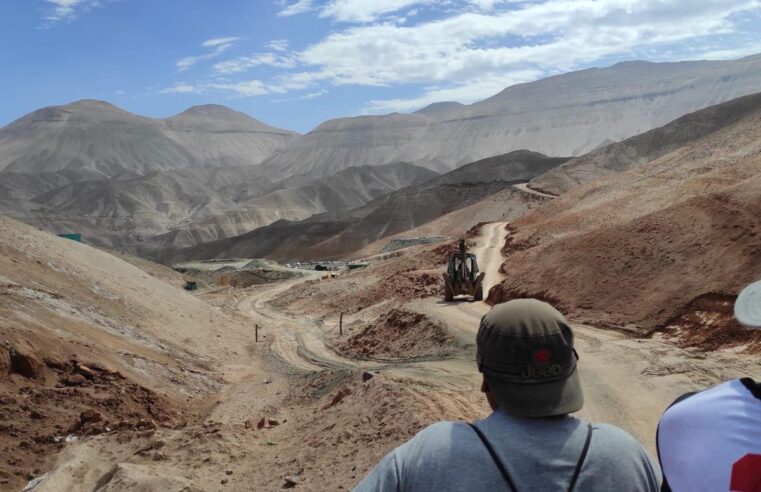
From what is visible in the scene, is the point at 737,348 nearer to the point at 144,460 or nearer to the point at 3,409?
the point at 144,460

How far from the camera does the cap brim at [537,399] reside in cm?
276

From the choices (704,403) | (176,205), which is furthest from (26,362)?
(176,205)

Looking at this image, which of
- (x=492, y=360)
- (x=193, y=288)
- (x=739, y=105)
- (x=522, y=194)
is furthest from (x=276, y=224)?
(x=492, y=360)

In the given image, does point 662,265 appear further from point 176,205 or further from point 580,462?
point 176,205

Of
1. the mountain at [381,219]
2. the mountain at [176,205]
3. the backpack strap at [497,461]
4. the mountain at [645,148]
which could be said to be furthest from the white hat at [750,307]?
the mountain at [176,205]

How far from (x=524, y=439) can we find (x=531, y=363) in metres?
0.31

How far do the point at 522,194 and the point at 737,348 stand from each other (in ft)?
210

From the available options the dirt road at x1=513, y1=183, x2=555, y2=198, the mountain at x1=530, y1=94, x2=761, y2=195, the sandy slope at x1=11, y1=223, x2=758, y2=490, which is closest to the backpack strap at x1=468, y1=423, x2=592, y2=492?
the sandy slope at x1=11, y1=223, x2=758, y2=490

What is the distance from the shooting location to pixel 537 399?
2.77m

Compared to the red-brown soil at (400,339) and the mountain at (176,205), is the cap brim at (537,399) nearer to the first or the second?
the red-brown soil at (400,339)

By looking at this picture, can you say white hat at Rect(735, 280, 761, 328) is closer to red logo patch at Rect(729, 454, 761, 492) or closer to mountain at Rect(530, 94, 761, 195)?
red logo patch at Rect(729, 454, 761, 492)

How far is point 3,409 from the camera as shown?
11844 mm

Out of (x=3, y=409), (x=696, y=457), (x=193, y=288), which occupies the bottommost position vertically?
Answer: (x=193, y=288)

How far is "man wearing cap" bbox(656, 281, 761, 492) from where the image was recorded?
2646 millimetres
